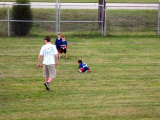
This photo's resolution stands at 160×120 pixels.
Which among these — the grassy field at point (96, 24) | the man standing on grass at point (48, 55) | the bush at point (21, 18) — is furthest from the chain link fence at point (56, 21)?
the man standing on grass at point (48, 55)

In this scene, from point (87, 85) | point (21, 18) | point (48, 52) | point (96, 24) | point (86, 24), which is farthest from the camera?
point (86, 24)

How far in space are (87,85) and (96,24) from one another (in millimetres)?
14764

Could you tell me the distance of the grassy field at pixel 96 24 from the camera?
82.2ft

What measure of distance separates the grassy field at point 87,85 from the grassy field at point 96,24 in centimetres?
447

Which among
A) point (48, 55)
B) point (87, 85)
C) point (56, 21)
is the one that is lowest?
point (87, 85)

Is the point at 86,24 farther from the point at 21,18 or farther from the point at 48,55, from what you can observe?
the point at 48,55

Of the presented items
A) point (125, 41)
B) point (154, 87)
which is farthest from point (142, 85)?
point (125, 41)

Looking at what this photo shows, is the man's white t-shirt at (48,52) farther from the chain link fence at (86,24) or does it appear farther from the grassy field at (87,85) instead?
the chain link fence at (86,24)

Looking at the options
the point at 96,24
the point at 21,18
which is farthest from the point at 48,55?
the point at 96,24

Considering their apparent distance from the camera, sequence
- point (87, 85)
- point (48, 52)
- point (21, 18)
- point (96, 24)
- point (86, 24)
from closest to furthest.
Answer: point (48, 52), point (87, 85), point (21, 18), point (96, 24), point (86, 24)

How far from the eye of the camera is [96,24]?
26344 mm

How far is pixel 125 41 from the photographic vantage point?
891 inches

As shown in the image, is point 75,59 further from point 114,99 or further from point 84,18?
point 84,18

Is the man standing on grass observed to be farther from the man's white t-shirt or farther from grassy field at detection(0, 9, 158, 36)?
grassy field at detection(0, 9, 158, 36)
